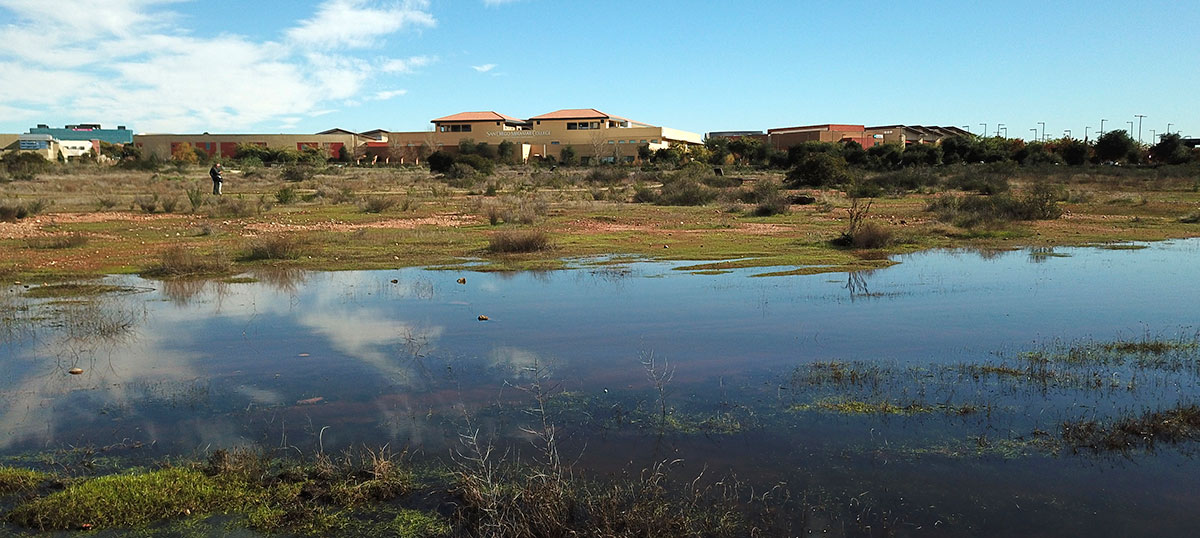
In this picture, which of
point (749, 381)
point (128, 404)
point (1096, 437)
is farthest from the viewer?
point (749, 381)

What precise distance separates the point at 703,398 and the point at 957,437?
2.28 meters

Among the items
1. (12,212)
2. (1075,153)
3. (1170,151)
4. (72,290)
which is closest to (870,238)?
(72,290)

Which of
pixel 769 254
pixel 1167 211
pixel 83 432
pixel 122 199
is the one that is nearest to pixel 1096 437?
pixel 83 432

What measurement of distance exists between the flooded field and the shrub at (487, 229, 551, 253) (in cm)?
436

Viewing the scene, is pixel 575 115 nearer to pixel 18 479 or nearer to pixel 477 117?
pixel 477 117

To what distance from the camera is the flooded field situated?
21.6 ft

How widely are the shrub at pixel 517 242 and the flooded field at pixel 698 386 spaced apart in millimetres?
4359

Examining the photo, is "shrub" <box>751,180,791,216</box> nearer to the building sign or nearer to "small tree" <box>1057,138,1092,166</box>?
"small tree" <box>1057,138,1092,166</box>

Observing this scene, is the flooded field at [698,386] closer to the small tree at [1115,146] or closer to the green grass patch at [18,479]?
the green grass patch at [18,479]

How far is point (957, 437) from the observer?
746 cm

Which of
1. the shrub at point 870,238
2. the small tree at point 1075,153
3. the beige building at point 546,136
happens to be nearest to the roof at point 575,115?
the beige building at point 546,136

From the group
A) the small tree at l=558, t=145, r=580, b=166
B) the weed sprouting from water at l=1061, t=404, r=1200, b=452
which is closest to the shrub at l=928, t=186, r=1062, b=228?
the weed sprouting from water at l=1061, t=404, r=1200, b=452

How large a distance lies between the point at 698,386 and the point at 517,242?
36.4ft

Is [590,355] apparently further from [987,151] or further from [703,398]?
[987,151]
